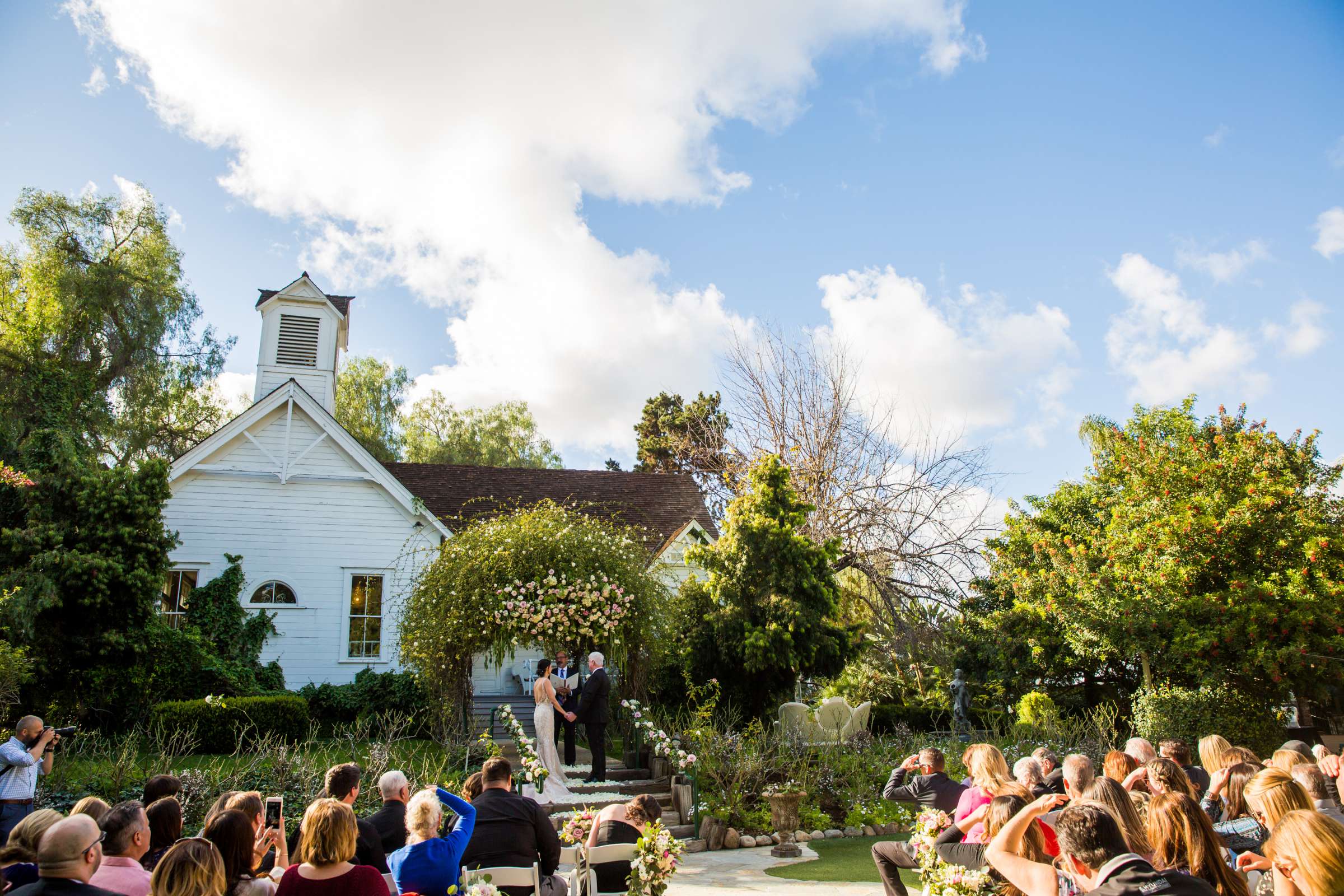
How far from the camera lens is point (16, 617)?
43.4 feet

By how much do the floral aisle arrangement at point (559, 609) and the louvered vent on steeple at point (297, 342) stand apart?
1092cm

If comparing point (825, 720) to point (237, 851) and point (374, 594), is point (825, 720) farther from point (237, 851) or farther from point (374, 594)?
point (237, 851)

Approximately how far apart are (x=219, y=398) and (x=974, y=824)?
1124 inches

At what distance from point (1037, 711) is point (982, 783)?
39.2 feet

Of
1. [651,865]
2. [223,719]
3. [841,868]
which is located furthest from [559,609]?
[651,865]

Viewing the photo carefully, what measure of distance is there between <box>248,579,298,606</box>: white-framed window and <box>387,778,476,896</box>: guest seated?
14.0m

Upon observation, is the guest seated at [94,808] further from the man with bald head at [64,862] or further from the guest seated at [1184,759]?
the guest seated at [1184,759]

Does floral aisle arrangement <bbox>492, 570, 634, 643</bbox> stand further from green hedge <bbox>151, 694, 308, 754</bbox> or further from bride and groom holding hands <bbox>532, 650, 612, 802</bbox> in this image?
green hedge <bbox>151, 694, 308, 754</bbox>

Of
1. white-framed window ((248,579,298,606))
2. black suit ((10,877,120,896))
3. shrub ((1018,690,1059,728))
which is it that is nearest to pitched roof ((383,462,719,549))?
white-framed window ((248,579,298,606))

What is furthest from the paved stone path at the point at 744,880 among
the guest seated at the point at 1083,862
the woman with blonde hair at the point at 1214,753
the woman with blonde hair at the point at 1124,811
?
the woman with blonde hair at the point at 1124,811

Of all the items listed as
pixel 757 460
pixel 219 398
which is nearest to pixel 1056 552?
pixel 757 460

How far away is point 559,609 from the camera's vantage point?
12.7m

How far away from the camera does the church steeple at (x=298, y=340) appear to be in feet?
66.8

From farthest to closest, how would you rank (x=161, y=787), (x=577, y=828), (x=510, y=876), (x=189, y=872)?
(x=577, y=828) → (x=161, y=787) → (x=510, y=876) → (x=189, y=872)
